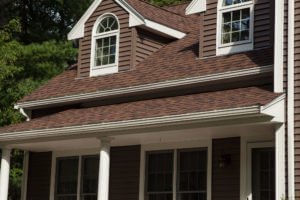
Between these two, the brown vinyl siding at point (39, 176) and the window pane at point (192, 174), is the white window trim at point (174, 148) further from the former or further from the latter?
the brown vinyl siding at point (39, 176)

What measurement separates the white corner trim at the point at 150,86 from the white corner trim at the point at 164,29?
2038mm

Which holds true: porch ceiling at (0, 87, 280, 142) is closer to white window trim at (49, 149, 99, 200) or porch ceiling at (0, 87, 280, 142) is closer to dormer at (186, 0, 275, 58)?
white window trim at (49, 149, 99, 200)

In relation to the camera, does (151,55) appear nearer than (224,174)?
No

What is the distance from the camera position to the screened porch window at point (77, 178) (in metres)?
15.8

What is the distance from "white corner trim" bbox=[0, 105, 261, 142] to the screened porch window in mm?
1773

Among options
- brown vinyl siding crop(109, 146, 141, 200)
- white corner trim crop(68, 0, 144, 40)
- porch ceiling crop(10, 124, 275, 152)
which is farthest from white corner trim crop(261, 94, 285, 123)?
white corner trim crop(68, 0, 144, 40)

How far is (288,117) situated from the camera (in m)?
11.3

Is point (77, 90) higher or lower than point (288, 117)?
higher

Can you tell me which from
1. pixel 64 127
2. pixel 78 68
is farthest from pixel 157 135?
pixel 78 68

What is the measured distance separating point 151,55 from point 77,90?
203cm

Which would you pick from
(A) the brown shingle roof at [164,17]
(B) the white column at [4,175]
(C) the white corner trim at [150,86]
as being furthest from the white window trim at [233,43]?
(B) the white column at [4,175]

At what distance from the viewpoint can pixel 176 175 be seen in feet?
46.3

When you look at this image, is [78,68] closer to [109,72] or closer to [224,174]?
[109,72]

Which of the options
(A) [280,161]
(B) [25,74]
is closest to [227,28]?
(A) [280,161]
